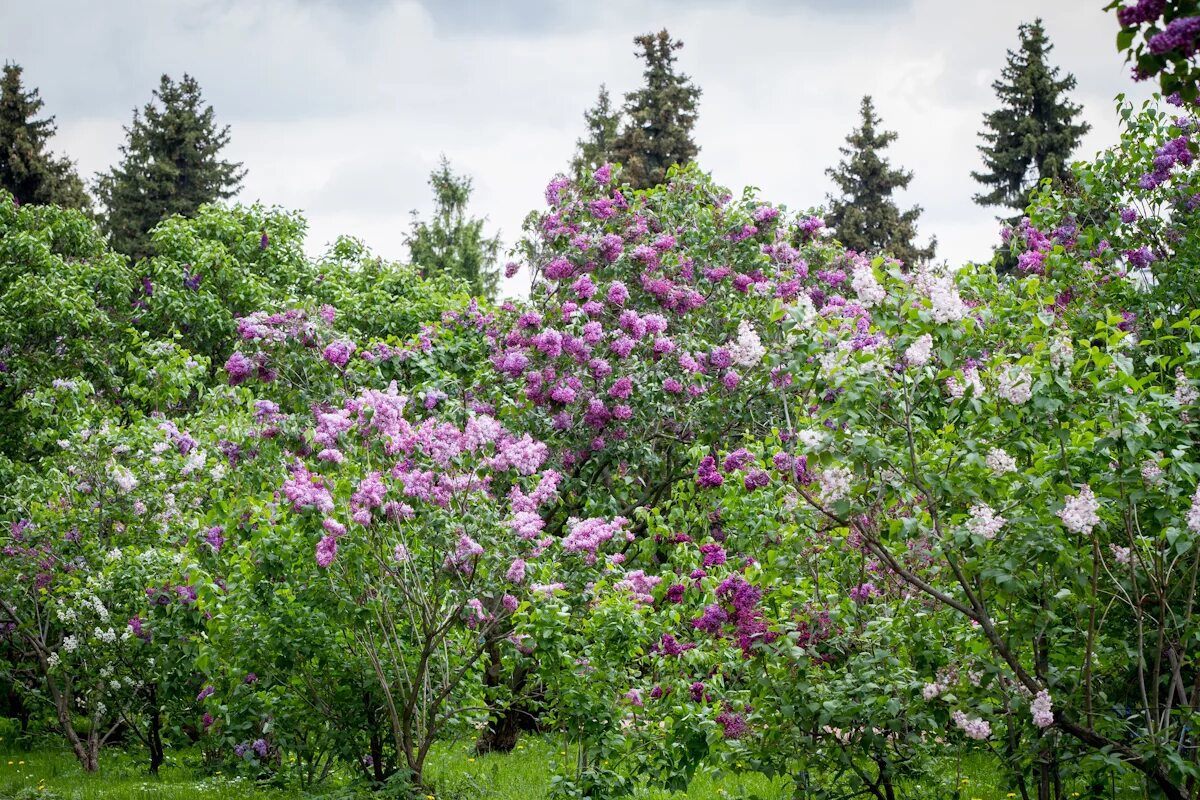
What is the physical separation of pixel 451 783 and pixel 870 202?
2620cm

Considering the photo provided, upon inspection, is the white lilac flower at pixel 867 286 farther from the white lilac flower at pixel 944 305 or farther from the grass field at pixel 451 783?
the grass field at pixel 451 783

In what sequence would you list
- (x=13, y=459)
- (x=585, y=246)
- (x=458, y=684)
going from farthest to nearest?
(x=13, y=459) → (x=585, y=246) → (x=458, y=684)

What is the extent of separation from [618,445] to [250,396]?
3.66 metres

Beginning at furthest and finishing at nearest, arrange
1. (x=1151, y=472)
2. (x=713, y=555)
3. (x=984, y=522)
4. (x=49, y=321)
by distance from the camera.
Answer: (x=49, y=321) < (x=713, y=555) < (x=1151, y=472) < (x=984, y=522)

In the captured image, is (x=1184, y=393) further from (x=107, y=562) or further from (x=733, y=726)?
(x=107, y=562)

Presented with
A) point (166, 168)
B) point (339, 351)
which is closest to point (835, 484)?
point (339, 351)

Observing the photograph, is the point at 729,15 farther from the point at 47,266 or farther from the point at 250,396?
the point at 47,266

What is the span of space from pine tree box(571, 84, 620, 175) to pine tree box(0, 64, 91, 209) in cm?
1347

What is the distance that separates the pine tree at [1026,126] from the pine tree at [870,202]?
7.96ft

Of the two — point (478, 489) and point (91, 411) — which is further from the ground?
point (91, 411)

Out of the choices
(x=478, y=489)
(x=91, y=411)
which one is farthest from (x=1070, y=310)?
(x=91, y=411)

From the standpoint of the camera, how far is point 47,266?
53.0 feet

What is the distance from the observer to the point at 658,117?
102ft

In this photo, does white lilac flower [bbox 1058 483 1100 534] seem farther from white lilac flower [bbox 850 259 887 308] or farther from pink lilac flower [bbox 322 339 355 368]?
pink lilac flower [bbox 322 339 355 368]
